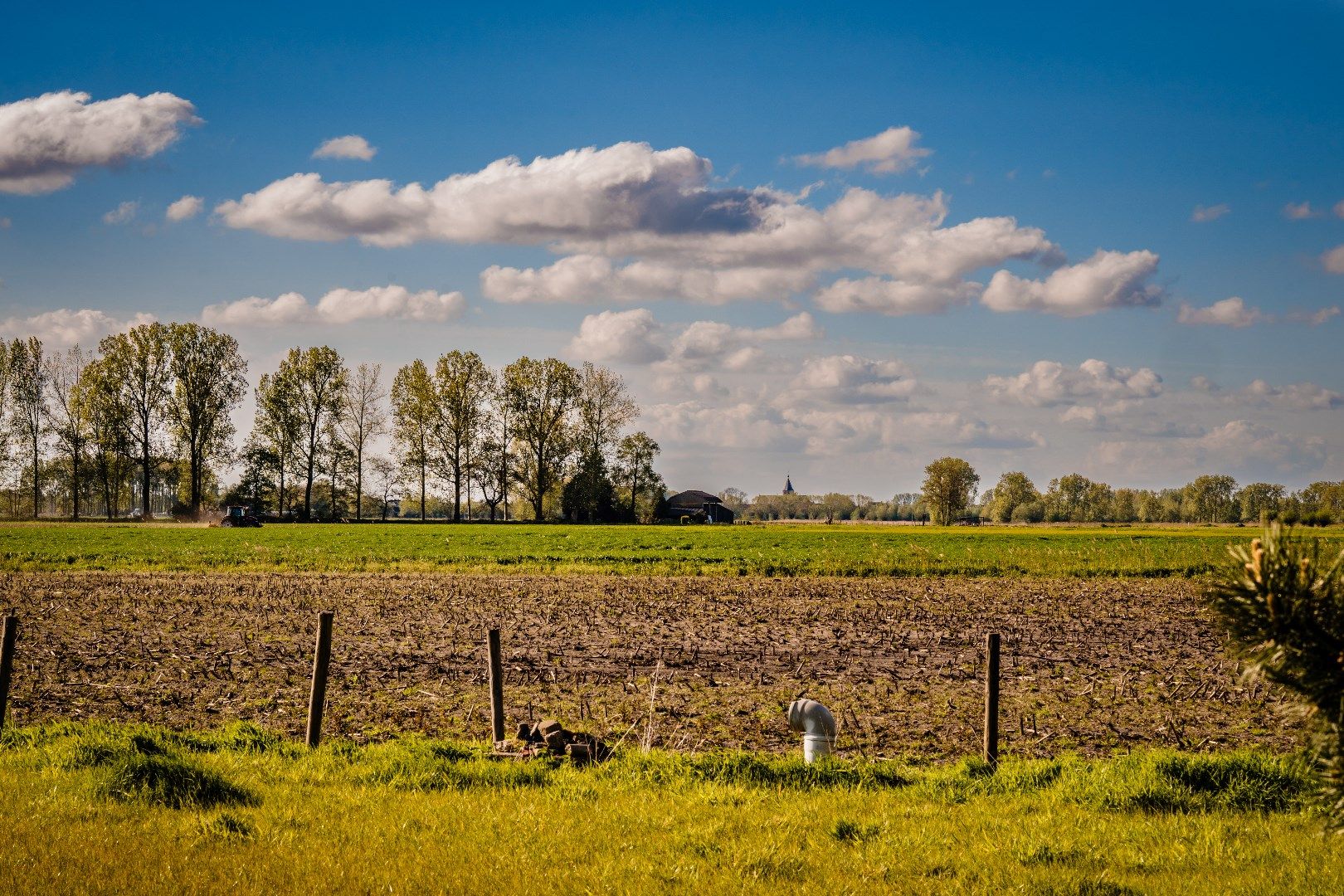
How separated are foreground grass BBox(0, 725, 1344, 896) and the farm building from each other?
11471cm

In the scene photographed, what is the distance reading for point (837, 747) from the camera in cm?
1284

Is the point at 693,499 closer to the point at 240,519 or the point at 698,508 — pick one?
the point at 698,508

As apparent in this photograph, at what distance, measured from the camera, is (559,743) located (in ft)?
38.4

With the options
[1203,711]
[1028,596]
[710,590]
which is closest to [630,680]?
[1203,711]

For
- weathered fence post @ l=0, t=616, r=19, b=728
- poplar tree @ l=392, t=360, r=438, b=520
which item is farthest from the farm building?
weathered fence post @ l=0, t=616, r=19, b=728

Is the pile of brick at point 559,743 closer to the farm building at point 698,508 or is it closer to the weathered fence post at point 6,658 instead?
the weathered fence post at point 6,658

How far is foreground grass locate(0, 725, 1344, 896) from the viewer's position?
7809 mm

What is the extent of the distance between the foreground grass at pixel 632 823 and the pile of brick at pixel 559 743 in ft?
1.55

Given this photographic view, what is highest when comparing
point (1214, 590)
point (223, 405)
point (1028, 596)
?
point (223, 405)

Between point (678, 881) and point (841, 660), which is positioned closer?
point (678, 881)

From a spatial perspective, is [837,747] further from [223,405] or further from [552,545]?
[223,405]

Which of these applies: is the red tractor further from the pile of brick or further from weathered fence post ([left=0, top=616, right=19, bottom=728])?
the pile of brick

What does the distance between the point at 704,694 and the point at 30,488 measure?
10563cm

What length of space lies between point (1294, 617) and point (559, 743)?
9786 millimetres
